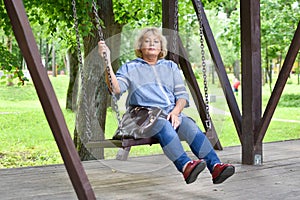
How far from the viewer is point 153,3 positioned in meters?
7.86

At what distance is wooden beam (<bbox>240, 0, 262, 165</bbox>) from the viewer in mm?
4352

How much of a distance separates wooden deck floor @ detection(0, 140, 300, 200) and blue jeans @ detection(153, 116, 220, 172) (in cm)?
25

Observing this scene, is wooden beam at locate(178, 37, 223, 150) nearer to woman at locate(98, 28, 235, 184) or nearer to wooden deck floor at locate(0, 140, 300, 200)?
wooden deck floor at locate(0, 140, 300, 200)

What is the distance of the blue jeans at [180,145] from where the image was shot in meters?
3.28

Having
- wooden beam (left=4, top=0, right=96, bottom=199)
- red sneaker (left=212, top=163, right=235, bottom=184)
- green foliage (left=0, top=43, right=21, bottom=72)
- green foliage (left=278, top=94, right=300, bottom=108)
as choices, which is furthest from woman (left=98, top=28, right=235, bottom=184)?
green foliage (left=278, top=94, right=300, bottom=108)

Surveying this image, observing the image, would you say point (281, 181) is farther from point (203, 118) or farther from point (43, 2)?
point (43, 2)

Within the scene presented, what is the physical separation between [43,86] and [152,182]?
1.44 meters

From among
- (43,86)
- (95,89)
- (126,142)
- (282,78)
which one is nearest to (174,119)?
(126,142)

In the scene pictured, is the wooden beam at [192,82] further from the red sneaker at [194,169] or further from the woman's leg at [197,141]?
the red sneaker at [194,169]

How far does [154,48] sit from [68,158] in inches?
53.9

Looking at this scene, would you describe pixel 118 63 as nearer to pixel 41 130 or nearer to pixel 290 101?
pixel 41 130

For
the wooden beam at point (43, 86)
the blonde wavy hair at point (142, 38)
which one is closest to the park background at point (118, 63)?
the blonde wavy hair at point (142, 38)

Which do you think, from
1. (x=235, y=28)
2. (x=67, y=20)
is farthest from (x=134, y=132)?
(x=235, y=28)

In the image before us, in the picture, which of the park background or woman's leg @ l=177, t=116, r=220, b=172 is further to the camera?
the park background
